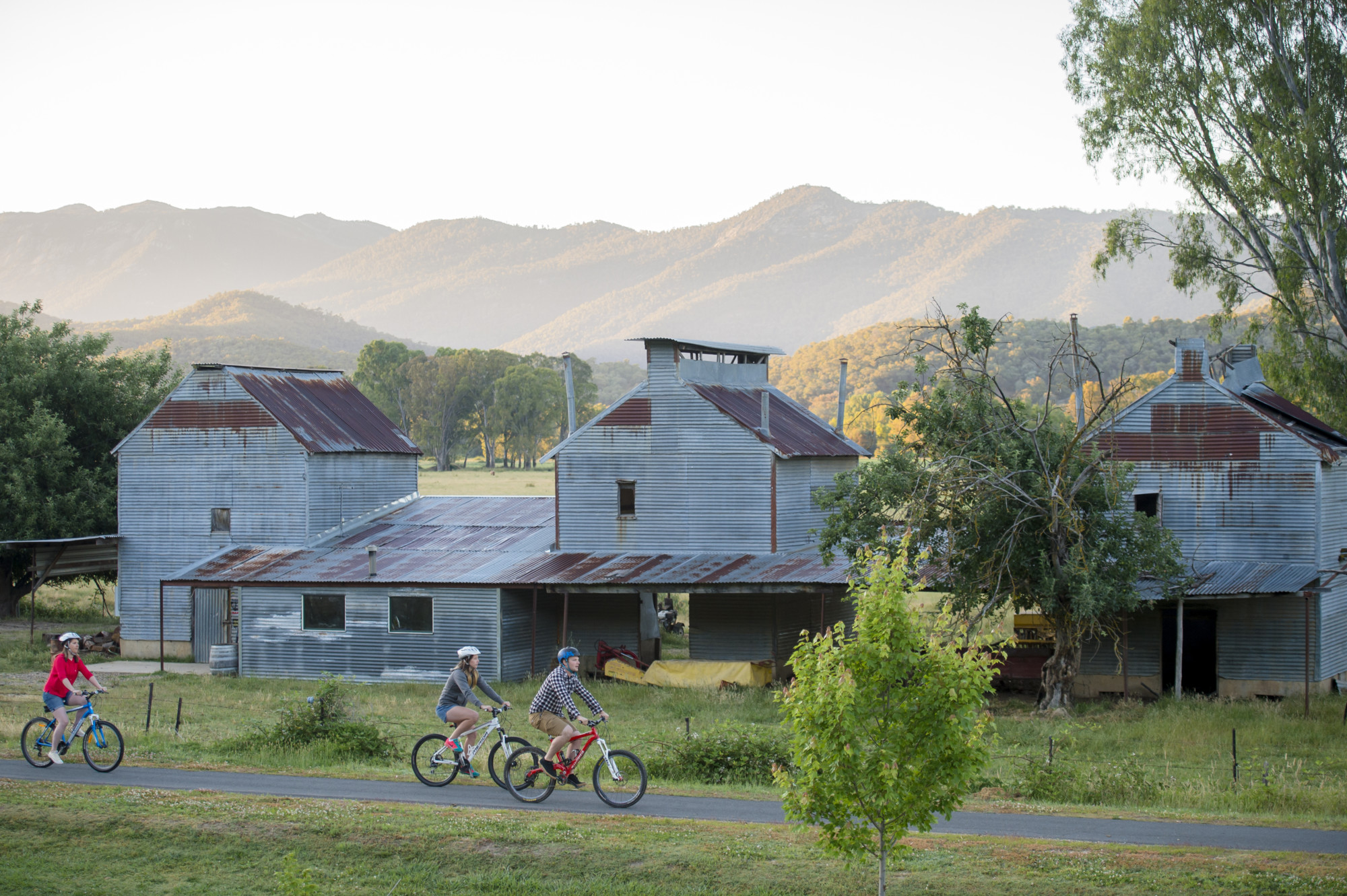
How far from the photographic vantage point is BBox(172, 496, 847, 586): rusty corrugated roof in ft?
107

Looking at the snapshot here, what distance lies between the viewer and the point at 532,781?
1752 centimetres

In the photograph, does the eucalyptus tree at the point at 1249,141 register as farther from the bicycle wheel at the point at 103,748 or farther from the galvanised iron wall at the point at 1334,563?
the bicycle wheel at the point at 103,748

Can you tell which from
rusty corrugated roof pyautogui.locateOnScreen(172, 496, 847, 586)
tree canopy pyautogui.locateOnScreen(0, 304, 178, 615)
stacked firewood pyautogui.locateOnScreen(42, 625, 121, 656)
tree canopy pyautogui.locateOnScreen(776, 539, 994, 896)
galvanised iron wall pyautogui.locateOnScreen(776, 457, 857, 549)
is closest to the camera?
tree canopy pyautogui.locateOnScreen(776, 539, 994, 896)

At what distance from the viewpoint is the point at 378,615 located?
34.7m

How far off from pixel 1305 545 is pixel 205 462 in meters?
30.4

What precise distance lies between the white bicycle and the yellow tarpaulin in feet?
45.5

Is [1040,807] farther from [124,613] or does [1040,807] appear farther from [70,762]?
[124,613]

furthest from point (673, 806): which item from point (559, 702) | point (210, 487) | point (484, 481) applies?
point (484, 481)


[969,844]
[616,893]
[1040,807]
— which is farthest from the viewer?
[1040,807]

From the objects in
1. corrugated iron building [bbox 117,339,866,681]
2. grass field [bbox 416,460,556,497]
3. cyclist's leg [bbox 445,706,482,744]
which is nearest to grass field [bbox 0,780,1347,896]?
cyclist's leg [bbox 445,706,482,744]

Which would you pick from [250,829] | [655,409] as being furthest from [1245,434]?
[250,829]

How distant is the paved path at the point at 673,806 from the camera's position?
15.7 metres

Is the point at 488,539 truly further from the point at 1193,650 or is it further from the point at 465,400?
the point at 465,400

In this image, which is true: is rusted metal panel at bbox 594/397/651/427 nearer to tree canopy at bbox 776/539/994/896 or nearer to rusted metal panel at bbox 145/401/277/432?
rusted metal panel at bbox 145/401/277/432
